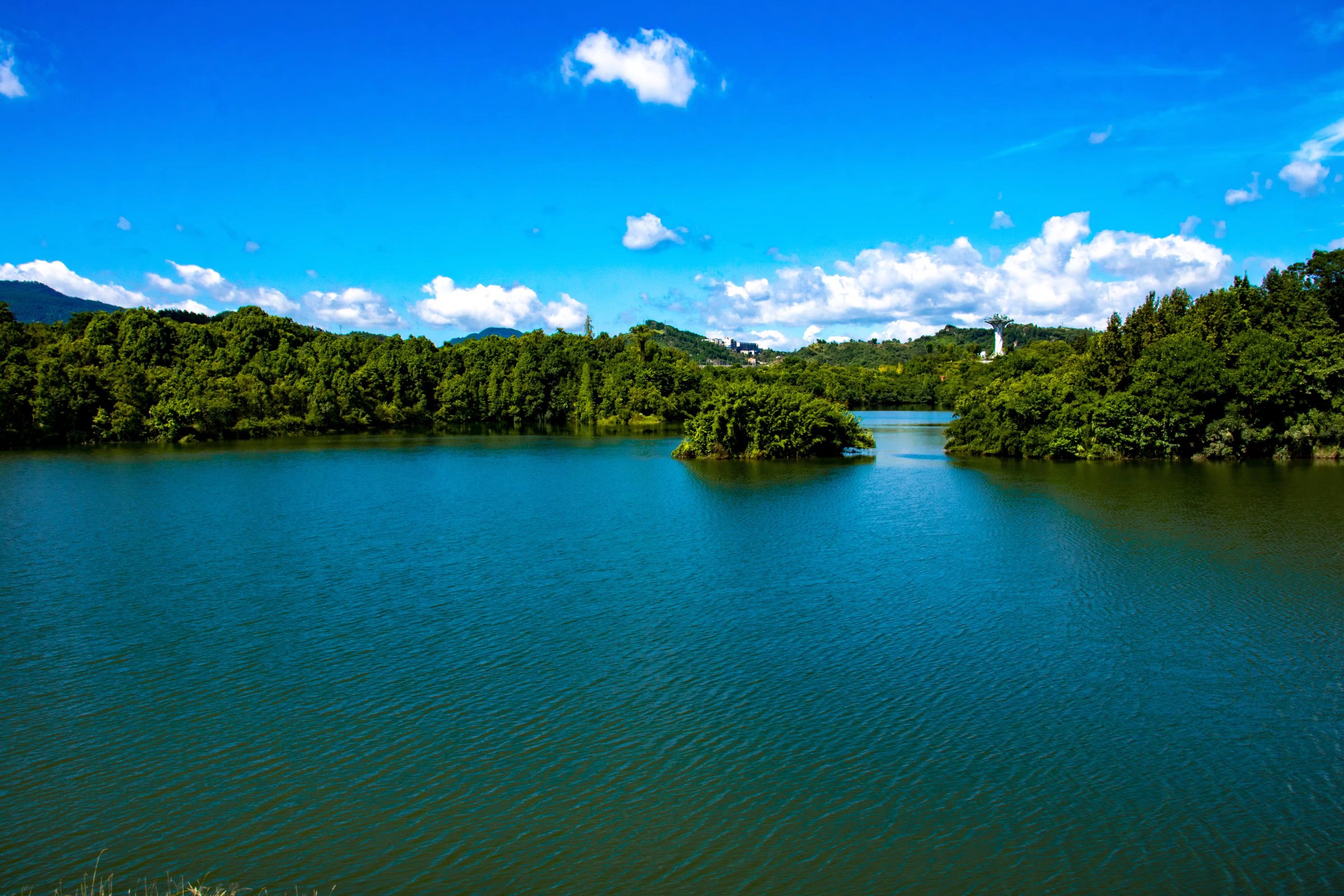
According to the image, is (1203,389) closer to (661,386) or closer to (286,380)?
(661,386)

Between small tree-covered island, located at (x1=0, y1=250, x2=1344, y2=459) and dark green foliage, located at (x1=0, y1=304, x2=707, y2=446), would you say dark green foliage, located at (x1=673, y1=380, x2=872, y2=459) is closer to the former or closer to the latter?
small tree-covered island, located at (x1=0, y1=250, x2=1344, y2=459)

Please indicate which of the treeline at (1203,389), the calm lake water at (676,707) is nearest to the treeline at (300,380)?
the treeline at (1203,389)

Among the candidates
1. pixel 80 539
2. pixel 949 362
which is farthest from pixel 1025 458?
pixel 949 362

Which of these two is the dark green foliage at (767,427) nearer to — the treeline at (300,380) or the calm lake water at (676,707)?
the treeline at (300,380)

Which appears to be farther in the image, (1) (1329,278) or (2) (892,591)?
(1) (1329,278)

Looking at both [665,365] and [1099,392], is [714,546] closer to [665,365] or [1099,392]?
[1099,392]
